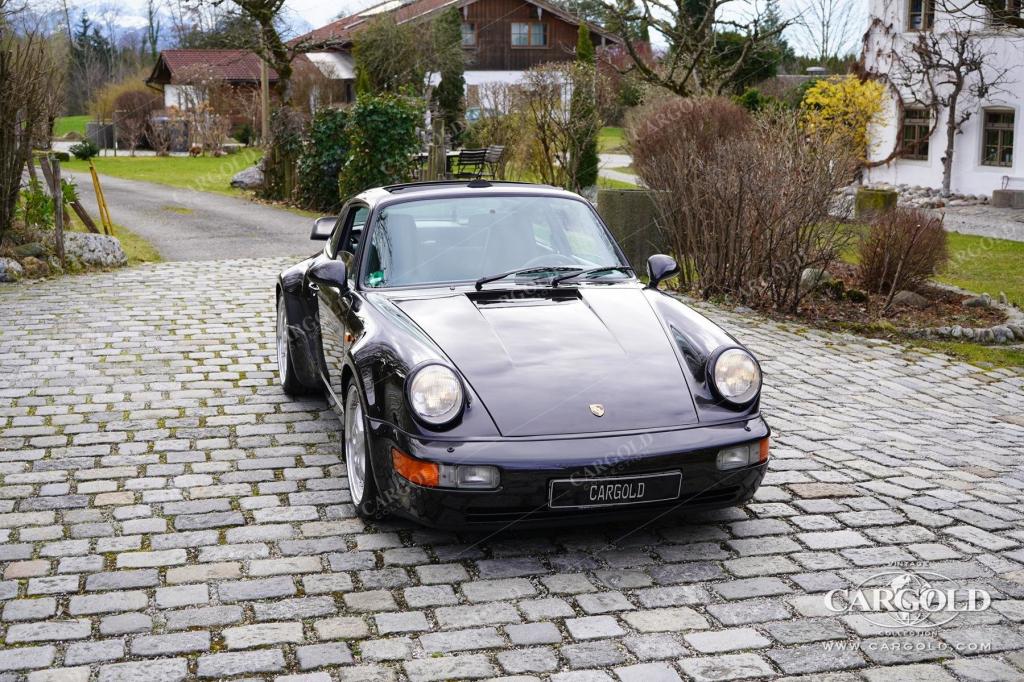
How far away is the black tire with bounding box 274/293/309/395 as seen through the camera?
23.9 feet

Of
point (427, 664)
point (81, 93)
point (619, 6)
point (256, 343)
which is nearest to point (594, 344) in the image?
point (427, 664)

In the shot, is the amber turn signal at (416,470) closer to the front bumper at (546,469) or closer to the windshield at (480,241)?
the front bumper at (546,469)

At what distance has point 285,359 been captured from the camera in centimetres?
750

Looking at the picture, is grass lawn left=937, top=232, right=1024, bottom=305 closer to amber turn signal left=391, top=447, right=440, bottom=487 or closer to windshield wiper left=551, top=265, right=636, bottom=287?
windshield wiper left=551, top=265, right=636, bottom=287

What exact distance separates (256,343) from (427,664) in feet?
19.9

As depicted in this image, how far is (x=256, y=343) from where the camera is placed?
30.7ft

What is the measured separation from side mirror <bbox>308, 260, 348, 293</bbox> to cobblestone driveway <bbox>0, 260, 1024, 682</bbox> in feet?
3.31

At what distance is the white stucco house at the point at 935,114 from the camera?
26.2 m

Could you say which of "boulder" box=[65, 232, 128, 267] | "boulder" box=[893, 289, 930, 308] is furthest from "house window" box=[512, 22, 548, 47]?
"boulder" box=[893, 289, 930, 308]

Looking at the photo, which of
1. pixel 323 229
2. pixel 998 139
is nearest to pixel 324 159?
pixel 323 229

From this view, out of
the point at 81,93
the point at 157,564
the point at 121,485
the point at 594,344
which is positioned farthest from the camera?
the point at 81,93

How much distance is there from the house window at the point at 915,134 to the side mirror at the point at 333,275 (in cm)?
2589

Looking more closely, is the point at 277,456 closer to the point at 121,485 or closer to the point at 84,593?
the point at 121,485

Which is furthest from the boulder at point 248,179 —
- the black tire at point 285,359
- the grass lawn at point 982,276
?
the black tire at point 285,359
